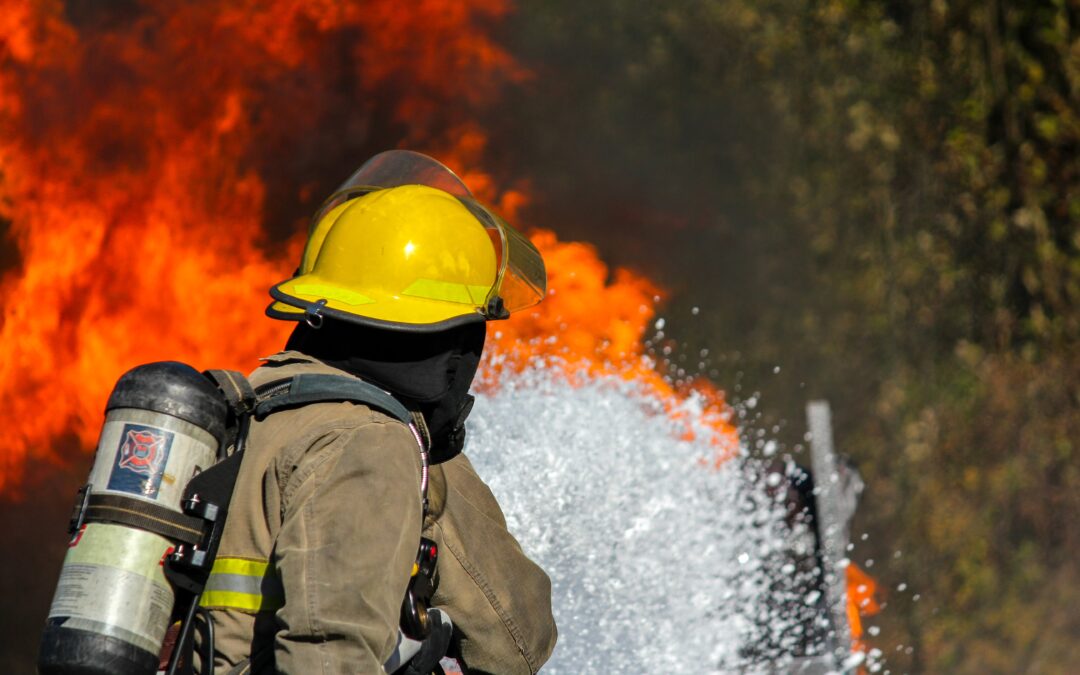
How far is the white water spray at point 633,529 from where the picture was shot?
3.61 m

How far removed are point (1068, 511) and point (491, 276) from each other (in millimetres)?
4947

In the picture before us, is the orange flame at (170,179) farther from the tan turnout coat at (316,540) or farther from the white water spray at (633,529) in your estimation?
the tan turnout coat at (316,540)

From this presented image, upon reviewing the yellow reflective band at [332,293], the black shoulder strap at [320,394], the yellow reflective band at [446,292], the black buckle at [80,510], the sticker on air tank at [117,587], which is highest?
the yellow reflective band at [446,292]

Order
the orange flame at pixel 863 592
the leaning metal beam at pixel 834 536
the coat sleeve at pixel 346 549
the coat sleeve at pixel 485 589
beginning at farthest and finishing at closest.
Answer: the orange flame at pixel 863 592, the leaning metal beam at pixel 834 536, the coat sleeve at pixel 485 589, the coat sleeve at pixel 346 549

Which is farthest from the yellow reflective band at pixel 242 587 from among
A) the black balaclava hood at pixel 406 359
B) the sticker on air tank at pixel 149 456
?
the black balaclava hood at pixel 406 359

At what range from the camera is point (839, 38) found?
634cm

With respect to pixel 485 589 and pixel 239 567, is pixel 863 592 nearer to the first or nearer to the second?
pixel 485 589

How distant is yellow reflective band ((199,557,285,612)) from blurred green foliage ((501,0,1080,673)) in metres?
3.79

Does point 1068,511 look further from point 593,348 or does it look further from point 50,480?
point 50,480

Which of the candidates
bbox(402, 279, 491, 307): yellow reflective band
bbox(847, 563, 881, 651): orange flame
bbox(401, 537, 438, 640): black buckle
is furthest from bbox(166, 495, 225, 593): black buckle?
bbox(847, 563, 881, 651): orange flame

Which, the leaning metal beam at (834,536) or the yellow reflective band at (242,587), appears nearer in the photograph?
the yellow reflective band at (242,587)

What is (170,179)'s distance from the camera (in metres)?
4.26

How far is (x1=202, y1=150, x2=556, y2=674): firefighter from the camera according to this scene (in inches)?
58.0

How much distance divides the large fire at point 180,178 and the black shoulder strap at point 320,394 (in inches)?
91.5
